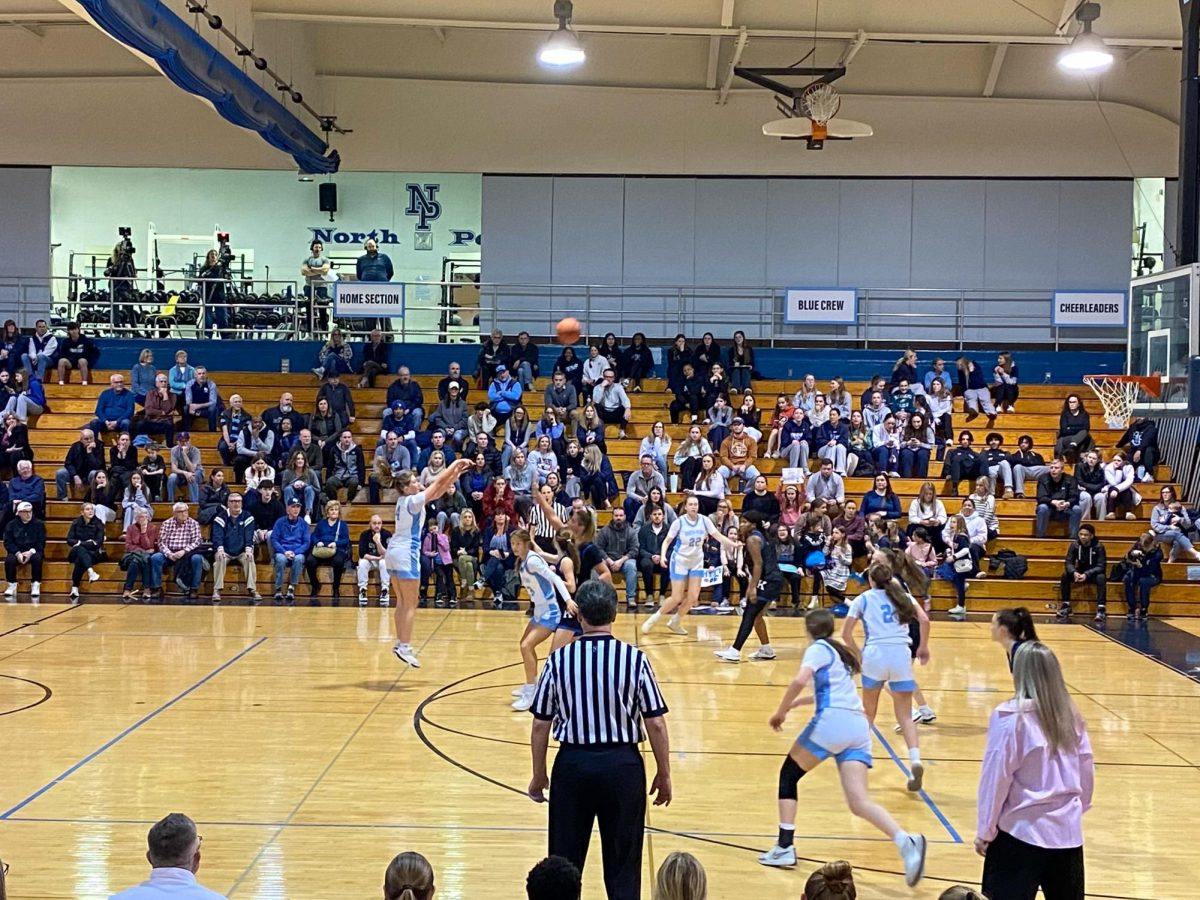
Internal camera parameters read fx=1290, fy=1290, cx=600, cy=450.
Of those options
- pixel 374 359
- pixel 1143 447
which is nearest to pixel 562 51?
pixel 374 359

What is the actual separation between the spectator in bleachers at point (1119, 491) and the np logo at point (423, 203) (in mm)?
15688

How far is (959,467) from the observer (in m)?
21.4

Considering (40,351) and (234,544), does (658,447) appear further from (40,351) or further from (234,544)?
(40,351)

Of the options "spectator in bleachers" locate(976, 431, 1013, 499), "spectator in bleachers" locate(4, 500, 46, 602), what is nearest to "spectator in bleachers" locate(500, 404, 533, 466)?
"spectator in bleachers" locate(4, 500, 46, 602)

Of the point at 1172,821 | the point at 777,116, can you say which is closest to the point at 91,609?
the point at 1172,821

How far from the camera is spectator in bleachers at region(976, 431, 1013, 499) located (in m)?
21.3

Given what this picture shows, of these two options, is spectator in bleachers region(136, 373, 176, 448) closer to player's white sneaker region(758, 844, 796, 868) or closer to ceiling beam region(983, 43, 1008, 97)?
ceiling beam region(983, 43, 1008, 97)

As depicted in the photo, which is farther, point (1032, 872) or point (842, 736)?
point (842, 736)

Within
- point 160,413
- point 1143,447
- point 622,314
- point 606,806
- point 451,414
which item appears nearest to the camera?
point 606,806

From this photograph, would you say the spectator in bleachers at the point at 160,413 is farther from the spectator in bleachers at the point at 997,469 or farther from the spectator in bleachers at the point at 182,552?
the spectator in bleachers at the point at 997,469

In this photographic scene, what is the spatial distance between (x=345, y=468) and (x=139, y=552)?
12.2 feet

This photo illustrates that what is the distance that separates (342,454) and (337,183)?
10.2 metres

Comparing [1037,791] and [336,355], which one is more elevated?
[336,355]

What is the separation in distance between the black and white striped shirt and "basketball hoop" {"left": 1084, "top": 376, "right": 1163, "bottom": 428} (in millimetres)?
11316
